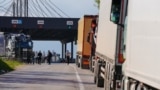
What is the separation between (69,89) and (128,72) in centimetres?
1224

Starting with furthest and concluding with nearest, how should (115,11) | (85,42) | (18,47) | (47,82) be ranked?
1. (18,47)
2. (85,42)
3. (47,82)
4. (115,11)

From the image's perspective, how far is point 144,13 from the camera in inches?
352

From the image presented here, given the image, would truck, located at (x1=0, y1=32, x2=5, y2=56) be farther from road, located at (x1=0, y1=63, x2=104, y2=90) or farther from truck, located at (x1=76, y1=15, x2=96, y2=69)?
road, located at (x1=0, y1=63, x2=104, y2=90)

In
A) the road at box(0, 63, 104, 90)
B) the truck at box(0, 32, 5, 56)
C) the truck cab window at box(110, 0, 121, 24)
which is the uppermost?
the truck cab window at box(110, 0, 121, 24)

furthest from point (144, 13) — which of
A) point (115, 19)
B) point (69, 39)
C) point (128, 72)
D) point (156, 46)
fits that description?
point (69, 39)

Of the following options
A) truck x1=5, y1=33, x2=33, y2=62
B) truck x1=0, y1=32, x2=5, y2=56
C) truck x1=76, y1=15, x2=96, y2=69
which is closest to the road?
truck x1=76, y1=15, x2=96, y2=69

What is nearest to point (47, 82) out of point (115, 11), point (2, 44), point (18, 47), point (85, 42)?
point (115, 11)

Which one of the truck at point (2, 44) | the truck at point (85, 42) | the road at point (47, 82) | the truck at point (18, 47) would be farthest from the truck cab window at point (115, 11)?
the truck at point (18, 47)

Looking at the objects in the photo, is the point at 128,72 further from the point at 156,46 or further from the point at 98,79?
the point at 98,79

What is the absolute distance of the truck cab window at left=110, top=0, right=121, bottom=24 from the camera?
14248 mm

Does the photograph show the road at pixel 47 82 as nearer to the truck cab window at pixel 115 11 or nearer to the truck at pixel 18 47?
the truck cab window at pixel 115 11

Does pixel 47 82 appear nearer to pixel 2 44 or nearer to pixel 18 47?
pixel 2 44

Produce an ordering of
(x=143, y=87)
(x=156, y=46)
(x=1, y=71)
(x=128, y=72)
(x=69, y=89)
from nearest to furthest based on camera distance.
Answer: (x=156, y=46), (x=143, y=87), (x=128, y=72), (x=69, y=89), (x=1, y=71)

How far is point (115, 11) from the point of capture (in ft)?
47.4
